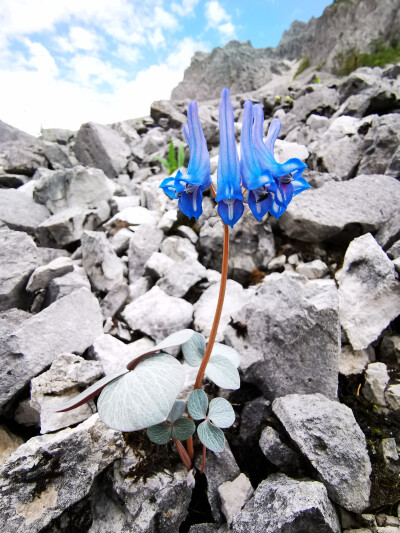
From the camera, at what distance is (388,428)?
2.17m

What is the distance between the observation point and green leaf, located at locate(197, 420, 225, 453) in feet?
5.56

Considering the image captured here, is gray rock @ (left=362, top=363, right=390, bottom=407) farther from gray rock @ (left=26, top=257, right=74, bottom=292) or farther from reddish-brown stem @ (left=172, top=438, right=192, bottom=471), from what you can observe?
gray rock @ (left=26, top=257, right=74, bottom=292)

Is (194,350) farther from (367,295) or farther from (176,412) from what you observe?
(367,295)

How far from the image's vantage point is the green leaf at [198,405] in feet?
5.81

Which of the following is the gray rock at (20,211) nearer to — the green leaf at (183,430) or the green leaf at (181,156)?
the green leaf at (181,156)

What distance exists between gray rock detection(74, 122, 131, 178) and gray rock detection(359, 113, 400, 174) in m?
6.36

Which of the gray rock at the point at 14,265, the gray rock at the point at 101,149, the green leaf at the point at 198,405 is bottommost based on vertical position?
the green leaf at the point at 198,405

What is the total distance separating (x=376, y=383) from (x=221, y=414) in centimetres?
147

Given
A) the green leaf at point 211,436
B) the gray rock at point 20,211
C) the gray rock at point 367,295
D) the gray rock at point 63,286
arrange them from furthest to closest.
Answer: the gray rock at point 20,211 < the gray rock at point 63,286 < the gray rock at point 367,295 < the green leaf at point 211,436

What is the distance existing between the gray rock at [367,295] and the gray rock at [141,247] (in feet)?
8.47

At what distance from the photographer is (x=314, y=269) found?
3361 millimetres

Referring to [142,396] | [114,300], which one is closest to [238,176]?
[142,396]

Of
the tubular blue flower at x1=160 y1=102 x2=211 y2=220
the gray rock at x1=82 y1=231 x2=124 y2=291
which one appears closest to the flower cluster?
the tubular blue flower at x1=160 y1=102 x2=211 y2=220

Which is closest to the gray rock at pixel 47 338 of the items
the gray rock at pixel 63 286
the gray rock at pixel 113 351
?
the gray rock at pixel 113 351
